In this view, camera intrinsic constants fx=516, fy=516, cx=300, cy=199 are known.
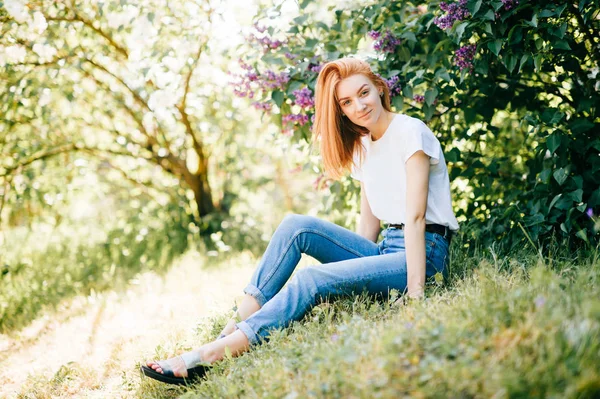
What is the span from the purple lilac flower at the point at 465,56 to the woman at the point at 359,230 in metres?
0.41

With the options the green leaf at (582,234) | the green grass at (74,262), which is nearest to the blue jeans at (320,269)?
the green leaf at (582,234)

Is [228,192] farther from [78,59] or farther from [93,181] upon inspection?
[78,59]

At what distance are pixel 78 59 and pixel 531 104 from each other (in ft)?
10.6

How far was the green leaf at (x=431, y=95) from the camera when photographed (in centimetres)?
268

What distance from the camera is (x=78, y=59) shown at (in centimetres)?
395

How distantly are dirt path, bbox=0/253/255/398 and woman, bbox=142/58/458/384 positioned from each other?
56 centimetres

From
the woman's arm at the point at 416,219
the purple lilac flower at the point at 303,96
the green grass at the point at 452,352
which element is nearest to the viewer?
the green grass at the point at 452,352

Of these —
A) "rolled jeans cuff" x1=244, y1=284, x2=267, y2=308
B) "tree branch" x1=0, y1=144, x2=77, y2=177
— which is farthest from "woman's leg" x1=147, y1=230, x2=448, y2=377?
"tree branch" x1=0, y1=144, x2=77, y2=177

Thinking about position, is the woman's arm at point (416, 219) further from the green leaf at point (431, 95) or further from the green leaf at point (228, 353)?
the green leaf at point (228, 353)

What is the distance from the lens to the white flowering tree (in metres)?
3.66

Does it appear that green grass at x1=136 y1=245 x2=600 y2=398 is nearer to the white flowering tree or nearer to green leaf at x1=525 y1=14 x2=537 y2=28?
green leaf at x1=525 y1=14 x2=537 y2=28

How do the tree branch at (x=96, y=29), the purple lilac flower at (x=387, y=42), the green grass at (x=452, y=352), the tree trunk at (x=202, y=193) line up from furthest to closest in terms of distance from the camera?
1. the tree trunk at (x=202, y=193)
2. the tree branch at (x=96, y=29)
3. the purple lilac flower at (x=387, y=42)
4. the green grass at (x=452, y=352)

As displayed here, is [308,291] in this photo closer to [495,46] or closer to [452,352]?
[452,352]

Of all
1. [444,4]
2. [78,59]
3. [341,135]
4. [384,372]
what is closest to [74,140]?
[78,59]
